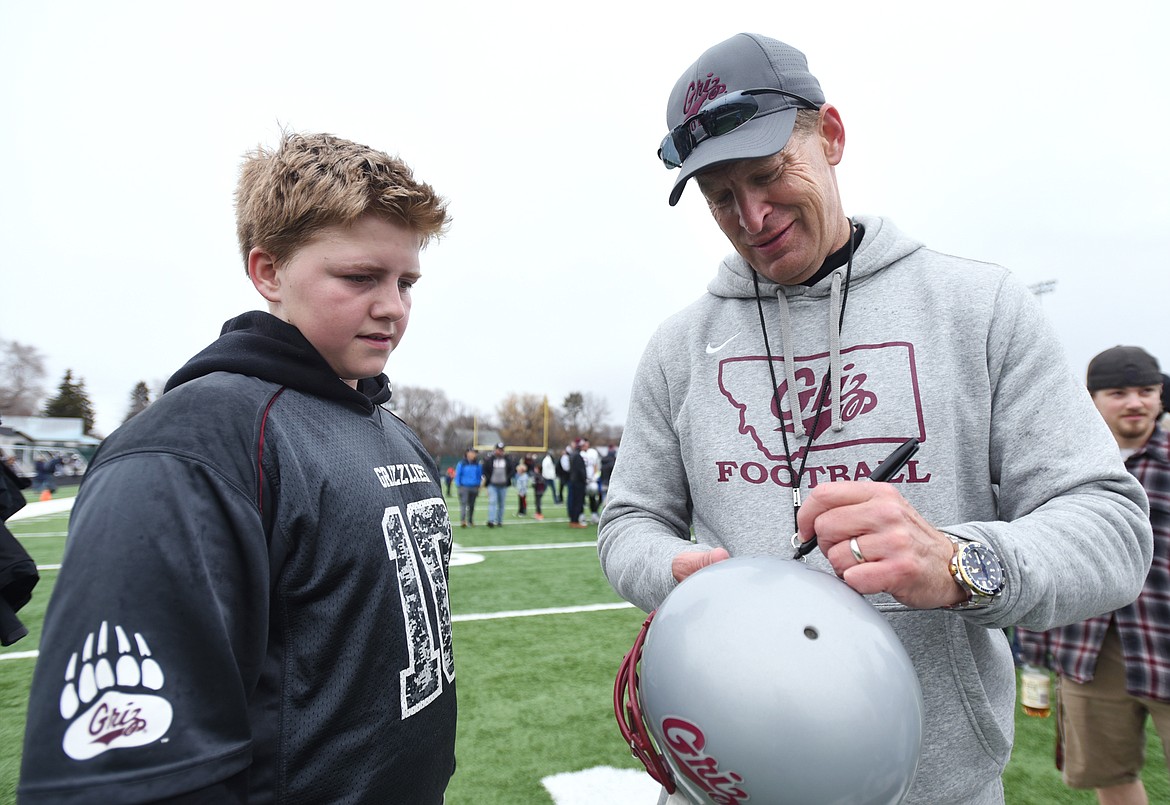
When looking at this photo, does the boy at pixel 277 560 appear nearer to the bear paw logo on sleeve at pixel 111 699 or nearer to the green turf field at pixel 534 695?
the bear paw logo on sleeve at pixel 111 699

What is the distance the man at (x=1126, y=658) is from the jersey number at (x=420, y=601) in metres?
2.92

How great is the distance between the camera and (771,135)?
143 centimetres

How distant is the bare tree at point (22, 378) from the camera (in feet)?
173

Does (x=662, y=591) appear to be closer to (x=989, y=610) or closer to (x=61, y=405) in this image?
(x=989, y=610)

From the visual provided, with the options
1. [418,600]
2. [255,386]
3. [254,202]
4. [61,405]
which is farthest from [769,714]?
[61,405]

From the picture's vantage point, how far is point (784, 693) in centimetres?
106

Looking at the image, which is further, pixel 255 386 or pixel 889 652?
pixel 255 386

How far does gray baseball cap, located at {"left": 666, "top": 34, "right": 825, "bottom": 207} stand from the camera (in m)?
1.43

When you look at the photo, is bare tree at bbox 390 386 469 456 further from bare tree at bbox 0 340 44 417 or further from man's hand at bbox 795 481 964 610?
man's hand at bbox 795 481 964 610

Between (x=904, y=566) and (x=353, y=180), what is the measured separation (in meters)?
1.35

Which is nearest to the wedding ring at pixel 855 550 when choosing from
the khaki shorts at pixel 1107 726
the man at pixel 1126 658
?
the man at pixel 1126 658

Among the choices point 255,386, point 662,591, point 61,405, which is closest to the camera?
point 255,386

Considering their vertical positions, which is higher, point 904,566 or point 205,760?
point 904,566

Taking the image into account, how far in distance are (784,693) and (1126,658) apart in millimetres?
2829
